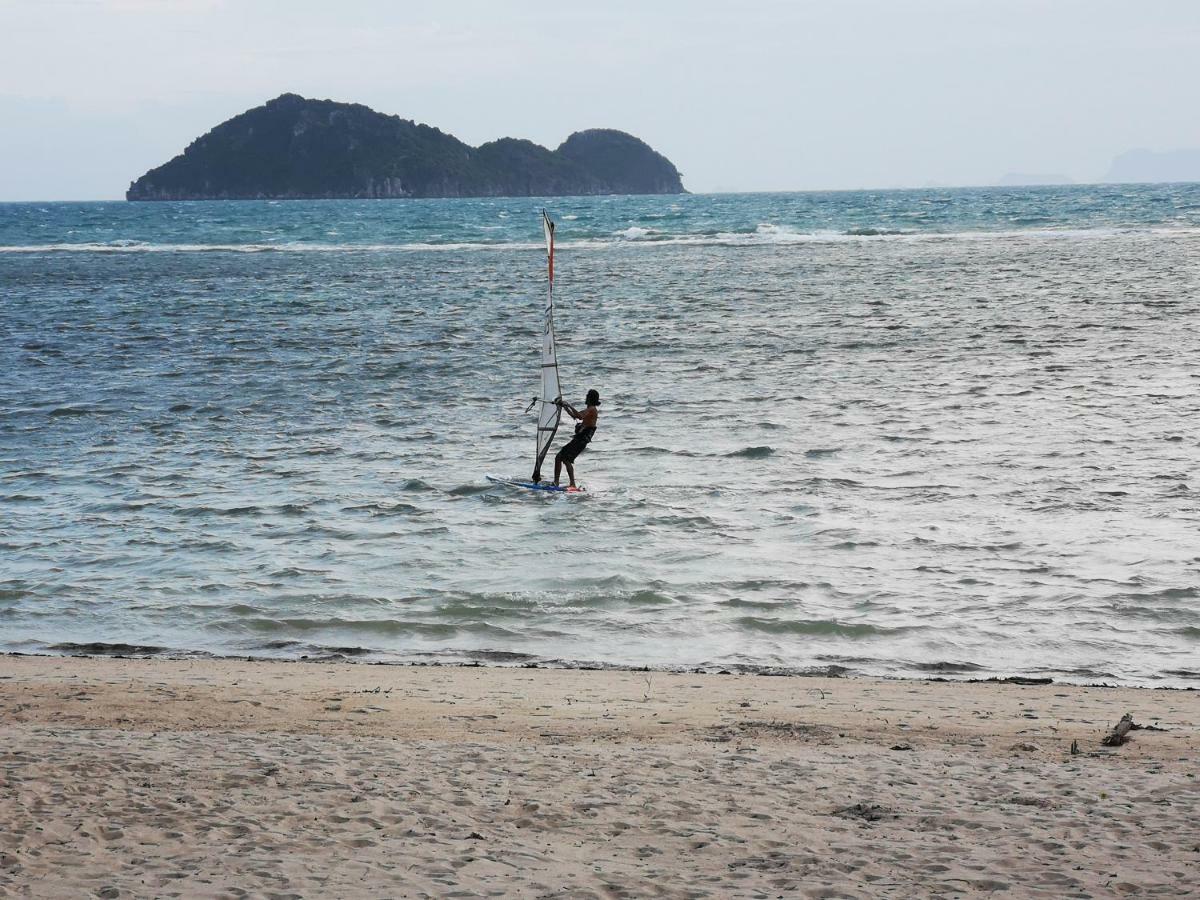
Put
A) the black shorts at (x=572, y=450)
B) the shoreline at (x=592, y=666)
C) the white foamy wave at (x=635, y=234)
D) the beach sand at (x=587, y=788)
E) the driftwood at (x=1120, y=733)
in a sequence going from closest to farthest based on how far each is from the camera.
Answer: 1. the beach sand at (x=587, y=788)
2. the driftwood at (x=1120, y=733)
3. the shoreline at (x=592, y=666)
4. the black shorts at (x=572, y=450)
5. the white foamy wave at (x=635, y=234)

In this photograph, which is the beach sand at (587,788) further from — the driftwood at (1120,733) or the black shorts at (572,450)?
the black shorts at (572,450)

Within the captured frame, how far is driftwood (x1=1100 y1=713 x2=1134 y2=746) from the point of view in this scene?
709cm

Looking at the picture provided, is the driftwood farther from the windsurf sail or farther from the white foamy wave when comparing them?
the white foamy wave

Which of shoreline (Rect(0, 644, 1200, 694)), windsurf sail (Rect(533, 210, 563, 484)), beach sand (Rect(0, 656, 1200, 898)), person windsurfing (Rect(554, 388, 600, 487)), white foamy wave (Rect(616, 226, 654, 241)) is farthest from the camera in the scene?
white foamy wave (Rect(616, 226, 654, 241))

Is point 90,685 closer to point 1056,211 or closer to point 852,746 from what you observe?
point 852,746

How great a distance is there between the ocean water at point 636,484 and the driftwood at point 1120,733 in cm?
170

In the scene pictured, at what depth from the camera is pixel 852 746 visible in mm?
7117

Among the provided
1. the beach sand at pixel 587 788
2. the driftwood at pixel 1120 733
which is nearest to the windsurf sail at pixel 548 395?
the beach sand at pixel 587 788

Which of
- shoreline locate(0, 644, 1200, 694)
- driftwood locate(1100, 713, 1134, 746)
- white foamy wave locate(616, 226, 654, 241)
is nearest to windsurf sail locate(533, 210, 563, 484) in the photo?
shoreline locate(0, 644, 1200, 694)

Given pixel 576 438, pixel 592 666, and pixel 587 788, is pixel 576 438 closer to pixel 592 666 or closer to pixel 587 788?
pixel 592 666

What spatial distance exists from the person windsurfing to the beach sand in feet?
22.3

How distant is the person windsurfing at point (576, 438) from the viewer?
15.3 metres

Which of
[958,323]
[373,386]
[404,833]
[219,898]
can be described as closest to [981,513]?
[404,833]

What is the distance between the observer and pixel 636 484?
15.5 m
